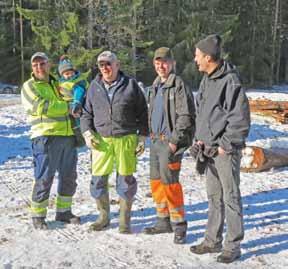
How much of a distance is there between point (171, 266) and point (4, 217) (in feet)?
8.16

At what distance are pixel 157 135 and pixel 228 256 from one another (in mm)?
1515

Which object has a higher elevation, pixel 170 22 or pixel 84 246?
pixel 170 22

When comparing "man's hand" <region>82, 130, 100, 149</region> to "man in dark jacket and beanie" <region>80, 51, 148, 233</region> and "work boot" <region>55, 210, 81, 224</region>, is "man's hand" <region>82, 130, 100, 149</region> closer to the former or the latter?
"man in dark jacket and beanie" <region>80, 51, 148, 233</region>

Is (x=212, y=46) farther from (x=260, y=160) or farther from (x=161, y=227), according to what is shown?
(x=260, y=160)

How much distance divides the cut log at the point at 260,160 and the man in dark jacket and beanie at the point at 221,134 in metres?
3.92

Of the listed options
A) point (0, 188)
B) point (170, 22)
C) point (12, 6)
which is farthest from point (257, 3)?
point (0, 188)

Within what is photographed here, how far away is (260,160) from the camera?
912 centimetres

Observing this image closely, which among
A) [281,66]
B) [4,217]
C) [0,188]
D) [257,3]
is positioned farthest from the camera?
[281,66]

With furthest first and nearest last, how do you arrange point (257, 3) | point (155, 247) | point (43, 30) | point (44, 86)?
point (257, 3), point (43, 30), point (44, 86), point (155, 247)

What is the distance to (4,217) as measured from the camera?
21.4 ft

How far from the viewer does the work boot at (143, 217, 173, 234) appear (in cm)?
598

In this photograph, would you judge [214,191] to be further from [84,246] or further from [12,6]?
[12,6]

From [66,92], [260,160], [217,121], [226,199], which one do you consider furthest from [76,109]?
[260,160]

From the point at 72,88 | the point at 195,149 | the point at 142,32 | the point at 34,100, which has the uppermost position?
the point at 142,32
